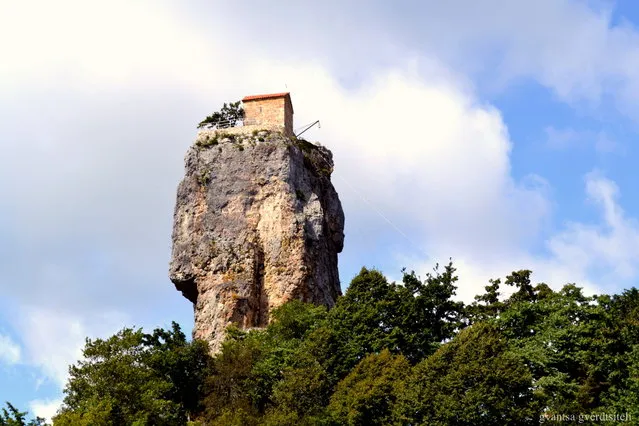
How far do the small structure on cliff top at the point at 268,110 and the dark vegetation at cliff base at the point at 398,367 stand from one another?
19115mm

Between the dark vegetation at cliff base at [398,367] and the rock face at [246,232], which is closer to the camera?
the dark vegetation at cliff base at [398,367]

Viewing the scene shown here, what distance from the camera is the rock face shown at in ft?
186

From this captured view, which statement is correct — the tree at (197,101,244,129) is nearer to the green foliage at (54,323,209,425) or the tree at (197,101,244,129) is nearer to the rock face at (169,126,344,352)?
the rock face at (169,126,344,352)

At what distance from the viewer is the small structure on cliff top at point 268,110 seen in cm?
6381

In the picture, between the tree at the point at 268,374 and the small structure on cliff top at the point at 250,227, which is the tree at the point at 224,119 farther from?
the tree at the point at 268,374

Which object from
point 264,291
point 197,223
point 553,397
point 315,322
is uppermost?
point 197,223

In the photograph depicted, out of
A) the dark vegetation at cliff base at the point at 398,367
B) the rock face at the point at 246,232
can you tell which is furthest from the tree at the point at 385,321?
the rock face at the point at 246,232

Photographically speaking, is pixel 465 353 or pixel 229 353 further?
pixel 229 353

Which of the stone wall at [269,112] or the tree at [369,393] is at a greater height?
the stone wall at [269,112]

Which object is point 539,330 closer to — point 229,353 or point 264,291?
point 229,353

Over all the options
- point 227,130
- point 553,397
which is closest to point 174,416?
point 553,397

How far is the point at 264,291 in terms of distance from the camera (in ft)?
188

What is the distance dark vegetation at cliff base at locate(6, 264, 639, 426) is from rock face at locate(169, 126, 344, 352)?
792 cm

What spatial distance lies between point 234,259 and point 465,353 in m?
23.1
